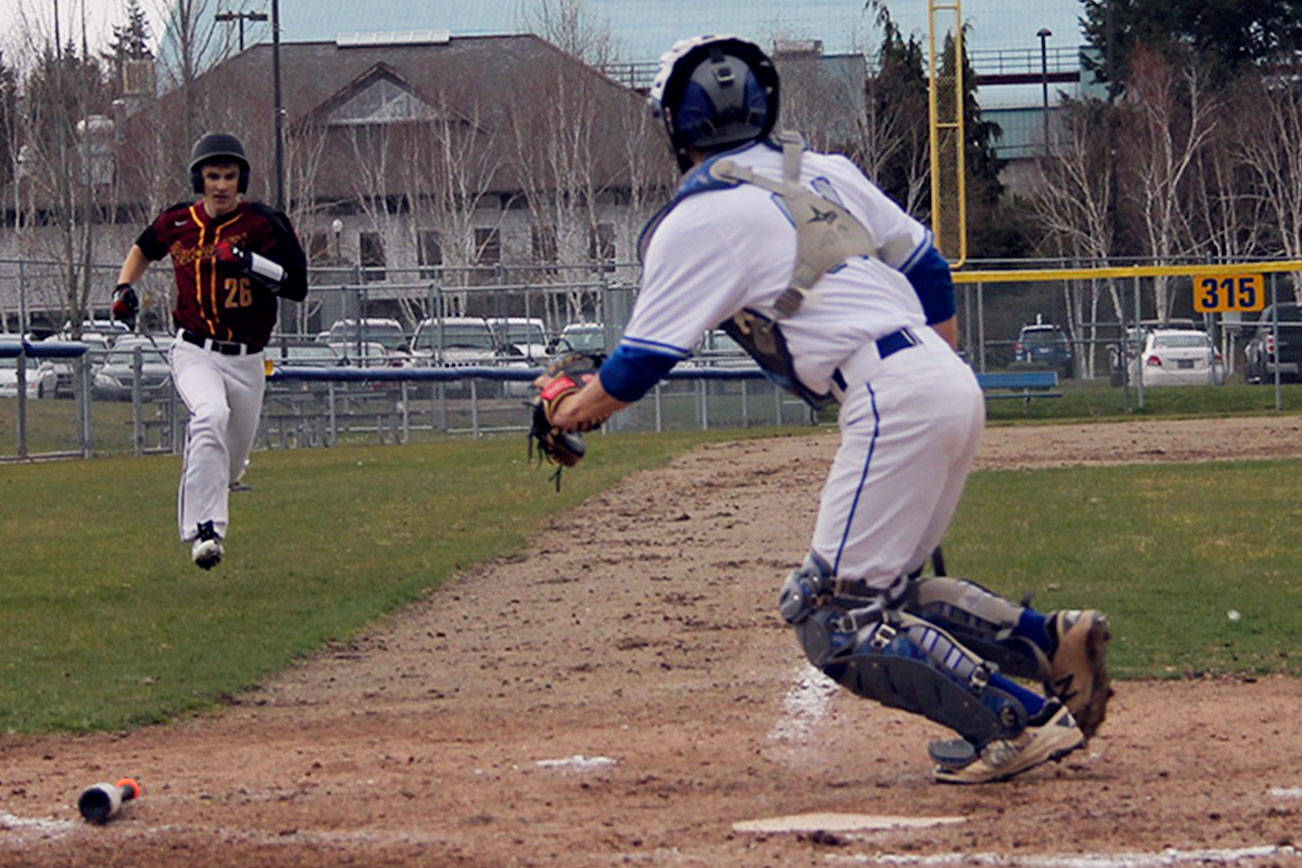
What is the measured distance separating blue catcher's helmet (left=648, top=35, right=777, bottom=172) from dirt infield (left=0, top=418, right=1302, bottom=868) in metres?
1.70

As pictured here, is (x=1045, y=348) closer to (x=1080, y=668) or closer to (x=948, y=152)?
(x=948, y=152)

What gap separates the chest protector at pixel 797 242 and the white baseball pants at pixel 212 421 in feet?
16.8

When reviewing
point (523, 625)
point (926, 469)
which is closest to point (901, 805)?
point (926, 469)

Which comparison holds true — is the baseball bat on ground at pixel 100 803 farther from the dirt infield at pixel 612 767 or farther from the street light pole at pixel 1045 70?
the street light pole at pixel 1045 70

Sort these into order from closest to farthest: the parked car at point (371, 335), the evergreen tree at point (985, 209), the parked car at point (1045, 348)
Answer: the parked car at point (371, 335) → the parked car at point (1045, 348) → the evergreen tree at point (985, 209)

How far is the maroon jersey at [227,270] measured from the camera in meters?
9.53

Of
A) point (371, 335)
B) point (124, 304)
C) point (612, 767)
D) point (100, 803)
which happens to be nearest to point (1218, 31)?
point (371, 335)

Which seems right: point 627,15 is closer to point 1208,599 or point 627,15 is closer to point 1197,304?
point 1197,304

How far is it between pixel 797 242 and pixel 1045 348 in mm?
25808

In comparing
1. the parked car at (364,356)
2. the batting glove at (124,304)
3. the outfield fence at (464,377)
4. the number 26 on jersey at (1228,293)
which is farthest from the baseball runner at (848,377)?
the number 26 on jersey at (1228,293)

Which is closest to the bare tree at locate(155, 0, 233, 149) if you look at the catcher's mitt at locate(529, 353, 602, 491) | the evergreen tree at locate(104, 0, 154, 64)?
the evergreen tree at locate(104, 0, 154, 64)

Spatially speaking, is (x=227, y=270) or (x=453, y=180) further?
(x=453, y=180)

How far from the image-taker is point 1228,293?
93.5 ft

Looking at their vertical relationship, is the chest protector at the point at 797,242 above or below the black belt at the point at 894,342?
above
